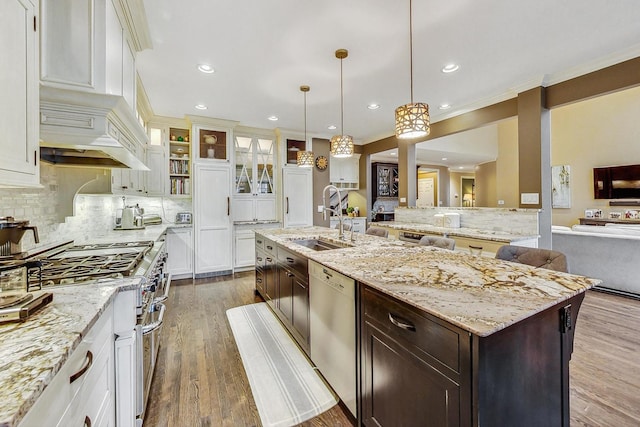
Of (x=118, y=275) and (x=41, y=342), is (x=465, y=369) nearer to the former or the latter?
(x=41, y=342)

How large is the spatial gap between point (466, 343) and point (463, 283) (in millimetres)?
469

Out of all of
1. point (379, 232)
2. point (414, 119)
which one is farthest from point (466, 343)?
point (379, 232)

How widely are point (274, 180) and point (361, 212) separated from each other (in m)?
2.49

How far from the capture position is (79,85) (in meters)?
1.34

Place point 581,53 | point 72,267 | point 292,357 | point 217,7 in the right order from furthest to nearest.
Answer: point 581,53, point 292,357, point 217,7, point 72,267

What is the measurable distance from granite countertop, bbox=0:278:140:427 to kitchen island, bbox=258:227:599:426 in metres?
1.07

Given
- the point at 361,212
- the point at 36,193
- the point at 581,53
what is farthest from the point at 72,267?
the point at 361,212

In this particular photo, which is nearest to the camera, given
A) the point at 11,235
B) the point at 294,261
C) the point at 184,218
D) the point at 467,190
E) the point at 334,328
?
the point at 11,235

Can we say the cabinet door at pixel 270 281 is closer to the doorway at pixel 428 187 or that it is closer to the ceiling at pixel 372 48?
the ceiling at pixel 372 48

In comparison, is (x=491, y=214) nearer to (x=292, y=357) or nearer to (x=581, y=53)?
(x=581, y=53)

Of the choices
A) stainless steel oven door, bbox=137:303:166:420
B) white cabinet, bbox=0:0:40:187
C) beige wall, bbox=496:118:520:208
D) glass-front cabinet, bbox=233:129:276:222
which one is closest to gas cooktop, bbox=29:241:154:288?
stainless steel oven door, bbox=137:303:166:420

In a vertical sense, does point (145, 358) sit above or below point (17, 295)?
below

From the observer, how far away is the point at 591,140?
19.5 ft

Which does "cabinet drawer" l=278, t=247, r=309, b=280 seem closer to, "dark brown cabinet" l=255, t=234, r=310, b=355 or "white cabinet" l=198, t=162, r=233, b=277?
"dark brown cabinet" l=255, t=234, r=310, b=355
